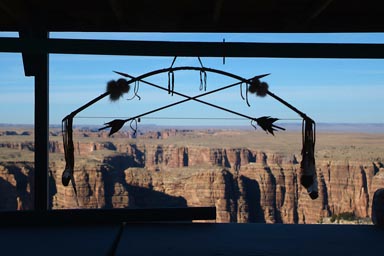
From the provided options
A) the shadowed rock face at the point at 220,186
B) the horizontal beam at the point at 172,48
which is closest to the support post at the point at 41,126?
the horizontal beam at the point at 172,48

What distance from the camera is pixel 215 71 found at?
335cm

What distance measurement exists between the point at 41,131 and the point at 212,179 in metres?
34.3

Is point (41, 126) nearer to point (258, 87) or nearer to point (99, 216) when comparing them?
point (99, 216)

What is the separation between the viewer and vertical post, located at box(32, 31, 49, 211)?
3725mm

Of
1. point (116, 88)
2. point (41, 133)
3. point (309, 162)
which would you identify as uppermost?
point (116, 88)

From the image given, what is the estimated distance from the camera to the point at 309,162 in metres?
3.49

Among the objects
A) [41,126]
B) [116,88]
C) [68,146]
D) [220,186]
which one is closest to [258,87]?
[116,88]

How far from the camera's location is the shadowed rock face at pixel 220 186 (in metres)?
35.1

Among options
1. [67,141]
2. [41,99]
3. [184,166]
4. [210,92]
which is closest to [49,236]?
[67,141]
